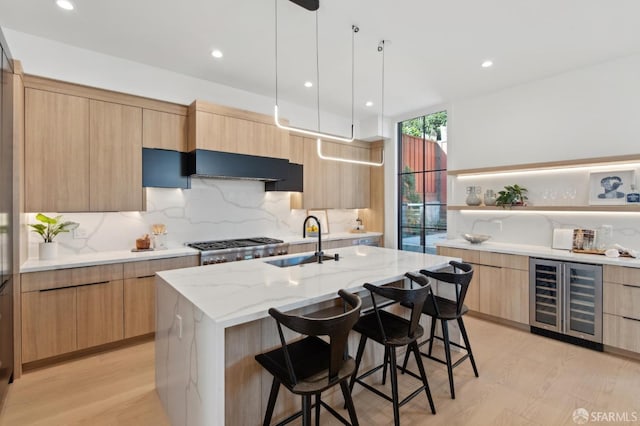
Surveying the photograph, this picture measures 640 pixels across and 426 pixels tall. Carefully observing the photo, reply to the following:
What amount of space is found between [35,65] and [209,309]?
3.11m

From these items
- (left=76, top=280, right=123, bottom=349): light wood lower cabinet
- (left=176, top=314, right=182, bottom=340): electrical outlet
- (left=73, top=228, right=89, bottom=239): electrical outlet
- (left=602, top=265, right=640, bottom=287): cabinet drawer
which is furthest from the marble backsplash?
(left=602, top=265, right=640, bottom=287): cabinet drawer

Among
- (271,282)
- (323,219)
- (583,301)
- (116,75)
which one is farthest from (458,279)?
(116,75)

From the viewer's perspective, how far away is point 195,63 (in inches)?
134

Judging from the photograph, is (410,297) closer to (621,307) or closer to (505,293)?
(505,293)

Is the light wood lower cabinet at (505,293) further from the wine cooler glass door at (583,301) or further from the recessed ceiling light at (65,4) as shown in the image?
the recessed ceiling light at (65,4)

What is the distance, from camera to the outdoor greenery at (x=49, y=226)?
2769 mm

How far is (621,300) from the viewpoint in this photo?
2.88 meters

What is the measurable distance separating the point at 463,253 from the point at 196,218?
3537 millimetres

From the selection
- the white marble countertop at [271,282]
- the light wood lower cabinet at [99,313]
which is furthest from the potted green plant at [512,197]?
the light wood lower cabinet at [99,313]

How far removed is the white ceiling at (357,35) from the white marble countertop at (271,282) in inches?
82.8

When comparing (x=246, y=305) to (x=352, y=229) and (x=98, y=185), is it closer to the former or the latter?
(x=98, y=185)

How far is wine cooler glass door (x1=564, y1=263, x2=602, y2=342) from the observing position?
2.99 meters

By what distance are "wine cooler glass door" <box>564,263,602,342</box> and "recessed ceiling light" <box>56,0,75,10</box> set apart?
5.13 metres

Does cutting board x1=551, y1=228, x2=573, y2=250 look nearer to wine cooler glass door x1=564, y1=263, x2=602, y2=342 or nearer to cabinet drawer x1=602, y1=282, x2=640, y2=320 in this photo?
wine cooler glass door x1=564, y1=263, x2=602, y2=342
